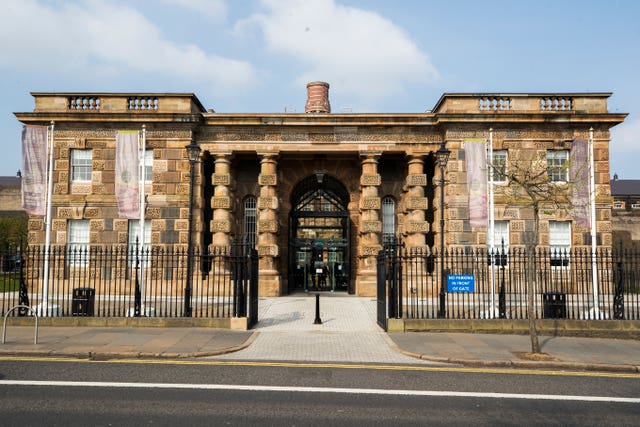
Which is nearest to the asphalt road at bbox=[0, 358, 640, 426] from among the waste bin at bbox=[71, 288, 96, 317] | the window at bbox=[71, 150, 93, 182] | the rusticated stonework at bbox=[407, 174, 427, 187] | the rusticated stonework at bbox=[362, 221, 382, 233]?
the waste bin at bbox=[71, 288, 96, 317]

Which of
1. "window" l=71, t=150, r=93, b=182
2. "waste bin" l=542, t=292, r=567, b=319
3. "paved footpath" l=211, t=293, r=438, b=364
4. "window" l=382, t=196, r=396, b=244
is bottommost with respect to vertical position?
"paved footpath" l=211, t=293, r=438, b=364

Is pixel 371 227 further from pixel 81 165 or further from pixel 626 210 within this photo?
pixel 626 210

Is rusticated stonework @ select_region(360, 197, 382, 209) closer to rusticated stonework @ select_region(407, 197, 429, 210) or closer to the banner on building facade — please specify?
rusticated stonework @ select_region(407, 197, 429, 210)

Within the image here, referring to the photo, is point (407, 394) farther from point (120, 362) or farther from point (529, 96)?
point (529, 96)

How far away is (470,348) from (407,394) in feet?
14.7

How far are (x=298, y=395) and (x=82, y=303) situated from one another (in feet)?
33.1

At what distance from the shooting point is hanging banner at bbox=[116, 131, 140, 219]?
64.4 feet

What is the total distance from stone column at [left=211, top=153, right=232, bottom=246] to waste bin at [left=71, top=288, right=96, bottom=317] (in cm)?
958

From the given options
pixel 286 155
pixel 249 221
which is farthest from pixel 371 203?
pixel 249 221

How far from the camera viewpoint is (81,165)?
24.9 m

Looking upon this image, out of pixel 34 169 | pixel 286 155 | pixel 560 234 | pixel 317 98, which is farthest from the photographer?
pixel 317 98

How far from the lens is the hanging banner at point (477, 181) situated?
67.7 feet

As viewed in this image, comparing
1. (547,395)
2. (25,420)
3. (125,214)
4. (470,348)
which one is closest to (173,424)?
(25,420)

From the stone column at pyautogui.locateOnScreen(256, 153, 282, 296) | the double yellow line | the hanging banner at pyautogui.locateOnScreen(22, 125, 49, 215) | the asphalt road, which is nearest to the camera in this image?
the asphalt road
